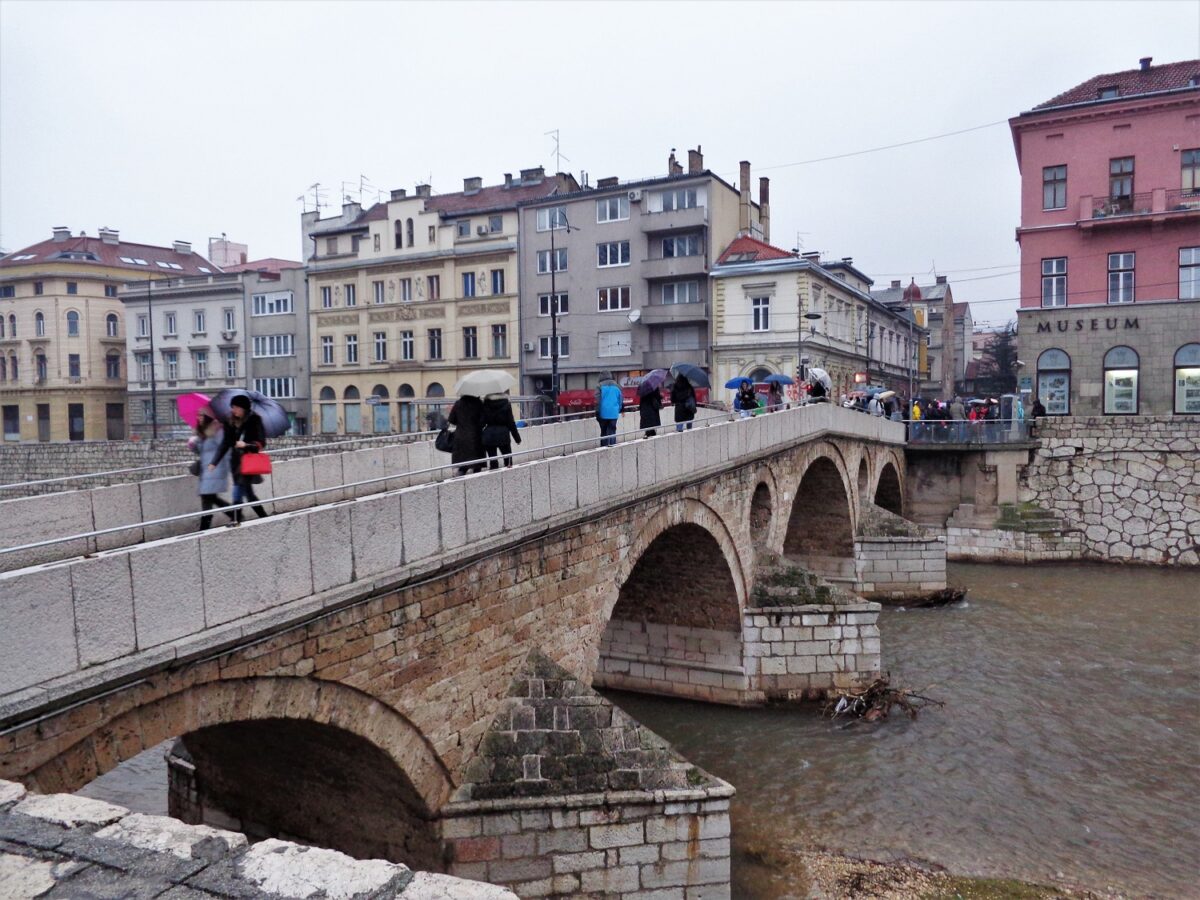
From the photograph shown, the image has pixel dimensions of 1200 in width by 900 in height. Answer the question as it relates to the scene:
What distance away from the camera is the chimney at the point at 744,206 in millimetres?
35688

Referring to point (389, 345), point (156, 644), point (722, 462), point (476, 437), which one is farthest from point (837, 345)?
point (156, 644)

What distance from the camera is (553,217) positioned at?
34344 millimetres

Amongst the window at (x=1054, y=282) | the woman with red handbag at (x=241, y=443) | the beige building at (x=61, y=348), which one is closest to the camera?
the woman with red handbag at (x=241, y=443)

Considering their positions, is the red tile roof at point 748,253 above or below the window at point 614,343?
above

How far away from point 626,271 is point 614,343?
286 centimetres

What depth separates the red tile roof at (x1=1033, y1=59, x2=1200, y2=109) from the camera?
1101 inches

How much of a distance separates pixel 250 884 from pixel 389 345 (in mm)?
36539

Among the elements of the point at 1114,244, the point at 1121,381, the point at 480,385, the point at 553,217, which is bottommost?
the point at 480,385

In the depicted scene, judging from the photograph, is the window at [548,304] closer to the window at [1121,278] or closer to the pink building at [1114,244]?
the pink building at [1114,244]

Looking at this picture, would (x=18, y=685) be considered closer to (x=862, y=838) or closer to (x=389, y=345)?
(x=862, y=838)

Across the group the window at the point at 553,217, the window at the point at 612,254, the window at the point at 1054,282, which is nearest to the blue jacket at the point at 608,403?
the window at the point at 1054,282

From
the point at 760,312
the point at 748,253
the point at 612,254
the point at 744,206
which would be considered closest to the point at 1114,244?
the point at 760,312

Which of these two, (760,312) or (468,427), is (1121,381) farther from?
(468,427)

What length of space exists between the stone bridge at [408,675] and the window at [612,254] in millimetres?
22120
